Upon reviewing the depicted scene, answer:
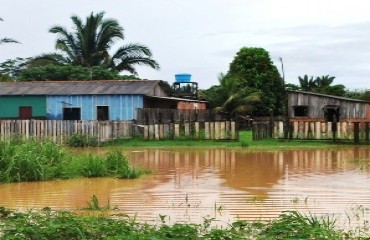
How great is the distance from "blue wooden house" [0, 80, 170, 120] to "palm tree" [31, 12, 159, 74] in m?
10.8

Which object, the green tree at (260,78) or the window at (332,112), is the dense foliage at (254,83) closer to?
the green tree at (260,78)

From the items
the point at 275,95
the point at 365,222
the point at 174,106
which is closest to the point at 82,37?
the point at 174,106

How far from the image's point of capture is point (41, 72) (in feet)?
145

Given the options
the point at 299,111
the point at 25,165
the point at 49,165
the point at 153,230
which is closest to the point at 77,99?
the point at 299,111

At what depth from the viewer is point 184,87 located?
1751 inches

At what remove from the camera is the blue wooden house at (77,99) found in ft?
109

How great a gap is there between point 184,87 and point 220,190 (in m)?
31.8

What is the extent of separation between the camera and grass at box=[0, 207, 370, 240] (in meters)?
7.20

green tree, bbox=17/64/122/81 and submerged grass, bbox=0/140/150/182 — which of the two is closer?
submerged grass, bbox=0/140/150/182

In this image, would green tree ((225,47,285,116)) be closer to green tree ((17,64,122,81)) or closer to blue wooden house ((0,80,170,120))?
green tree ((17,64,122,81))

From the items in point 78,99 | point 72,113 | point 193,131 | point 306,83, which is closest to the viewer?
point 193,131

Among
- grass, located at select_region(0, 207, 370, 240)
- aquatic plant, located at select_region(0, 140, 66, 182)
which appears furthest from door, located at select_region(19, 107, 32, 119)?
grass, located at select_region(0, 207, 370, 240)

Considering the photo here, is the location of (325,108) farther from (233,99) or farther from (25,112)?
(25,112)

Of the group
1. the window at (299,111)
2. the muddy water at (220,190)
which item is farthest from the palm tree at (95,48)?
the muddy water at (220,190)
